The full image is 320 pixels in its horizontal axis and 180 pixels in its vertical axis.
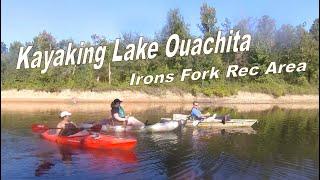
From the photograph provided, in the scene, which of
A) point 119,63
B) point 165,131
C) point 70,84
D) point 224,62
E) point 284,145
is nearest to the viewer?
point 284,145

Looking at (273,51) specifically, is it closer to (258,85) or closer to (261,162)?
(258,85)

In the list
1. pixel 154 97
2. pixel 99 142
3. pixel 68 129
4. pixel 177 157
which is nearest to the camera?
pixel 177 157

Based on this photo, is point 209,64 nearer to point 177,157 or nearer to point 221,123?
point 221,123

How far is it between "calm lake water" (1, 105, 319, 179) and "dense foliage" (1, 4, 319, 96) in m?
24.7

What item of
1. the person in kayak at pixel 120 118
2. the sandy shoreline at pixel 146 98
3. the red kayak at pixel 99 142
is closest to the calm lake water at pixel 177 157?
the red kayak at pixel 99 142

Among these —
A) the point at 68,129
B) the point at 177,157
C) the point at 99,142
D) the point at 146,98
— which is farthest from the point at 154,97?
the point at 177,157

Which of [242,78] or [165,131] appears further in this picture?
[242,78]

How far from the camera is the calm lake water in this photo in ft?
42.9

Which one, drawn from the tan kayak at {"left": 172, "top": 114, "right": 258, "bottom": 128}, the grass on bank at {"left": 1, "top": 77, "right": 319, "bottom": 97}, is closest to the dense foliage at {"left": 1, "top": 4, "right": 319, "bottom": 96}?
the grass on bank at {"left": 1, "top": 77, "right": 319, "bottom": 97}

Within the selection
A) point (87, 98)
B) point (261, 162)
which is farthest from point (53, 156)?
point (87, 98)

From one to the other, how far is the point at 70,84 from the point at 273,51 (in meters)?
23.7

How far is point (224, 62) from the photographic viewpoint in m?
53.6

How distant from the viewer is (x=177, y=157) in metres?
15.7

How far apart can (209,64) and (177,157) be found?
3504 centimetres
